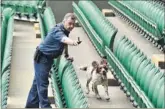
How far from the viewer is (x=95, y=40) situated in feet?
24.2

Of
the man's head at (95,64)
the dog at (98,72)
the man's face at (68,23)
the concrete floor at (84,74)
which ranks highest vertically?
the man's face at (68,23)

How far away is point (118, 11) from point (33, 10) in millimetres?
1805

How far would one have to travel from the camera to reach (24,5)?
35.2 ft

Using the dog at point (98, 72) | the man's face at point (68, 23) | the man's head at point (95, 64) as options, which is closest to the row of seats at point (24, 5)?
the dog at point (98, 72)

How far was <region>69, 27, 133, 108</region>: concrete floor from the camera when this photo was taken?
16.6 ft

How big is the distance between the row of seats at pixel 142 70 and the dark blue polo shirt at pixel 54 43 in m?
0.86

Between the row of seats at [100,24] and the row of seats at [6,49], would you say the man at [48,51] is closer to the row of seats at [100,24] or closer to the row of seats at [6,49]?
the row of seats at [6,49]

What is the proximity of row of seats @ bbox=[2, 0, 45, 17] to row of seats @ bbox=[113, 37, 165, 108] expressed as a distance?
4907mm

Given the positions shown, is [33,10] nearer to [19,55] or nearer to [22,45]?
[22,45]

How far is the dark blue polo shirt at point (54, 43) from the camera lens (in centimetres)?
393

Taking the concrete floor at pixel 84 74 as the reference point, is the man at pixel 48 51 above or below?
above

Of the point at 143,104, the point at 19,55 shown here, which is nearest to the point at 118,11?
the point at 19,55

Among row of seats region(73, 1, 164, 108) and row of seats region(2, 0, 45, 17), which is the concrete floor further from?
row of seats region(2, 0, 45, 17)

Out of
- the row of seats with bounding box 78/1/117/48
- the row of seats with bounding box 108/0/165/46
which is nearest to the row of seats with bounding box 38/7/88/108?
the row of seats with bounding box 78/1/117/48
